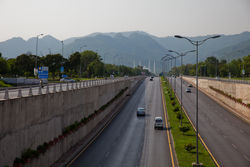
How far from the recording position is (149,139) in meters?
44.3

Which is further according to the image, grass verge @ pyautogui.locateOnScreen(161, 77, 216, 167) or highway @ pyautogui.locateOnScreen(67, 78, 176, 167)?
highway @ pyautogui.locateOnScreen(67, 78, 176, 167)

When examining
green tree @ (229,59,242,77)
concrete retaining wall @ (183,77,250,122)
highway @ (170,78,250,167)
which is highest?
green tree @ (229,59,242,77)

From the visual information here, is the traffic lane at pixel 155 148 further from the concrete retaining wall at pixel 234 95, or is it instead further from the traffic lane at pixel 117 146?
the concrete retaining wall at pixel 234 95

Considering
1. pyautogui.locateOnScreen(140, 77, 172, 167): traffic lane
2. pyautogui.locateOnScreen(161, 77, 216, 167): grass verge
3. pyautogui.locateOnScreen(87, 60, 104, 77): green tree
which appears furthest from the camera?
pyautogui.locateOnScreen(87, 60, 104, 77): green tree

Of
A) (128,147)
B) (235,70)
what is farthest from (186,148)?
(235,70)

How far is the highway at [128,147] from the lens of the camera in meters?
32.1

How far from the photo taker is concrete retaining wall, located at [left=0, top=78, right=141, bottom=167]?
22953mm

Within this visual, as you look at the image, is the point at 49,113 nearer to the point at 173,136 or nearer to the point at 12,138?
the point at 12,138

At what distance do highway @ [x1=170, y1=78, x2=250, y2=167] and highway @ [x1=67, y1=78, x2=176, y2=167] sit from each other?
6312mm

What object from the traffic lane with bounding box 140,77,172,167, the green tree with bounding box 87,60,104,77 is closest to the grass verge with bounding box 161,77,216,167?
the traffic lane with bounding box 140,77,172,167

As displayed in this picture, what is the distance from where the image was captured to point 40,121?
29.1 metres

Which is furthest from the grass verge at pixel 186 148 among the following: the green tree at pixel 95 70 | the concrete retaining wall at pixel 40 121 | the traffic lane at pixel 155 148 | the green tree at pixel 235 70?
the green tree at pixel 235 70

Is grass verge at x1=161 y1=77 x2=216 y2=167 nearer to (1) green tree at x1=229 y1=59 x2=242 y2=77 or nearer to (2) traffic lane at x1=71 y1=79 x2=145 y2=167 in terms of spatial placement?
(2) traffic lane at x1=71 y1=79 x2=145 y2=167

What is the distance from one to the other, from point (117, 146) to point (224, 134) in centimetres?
1881
